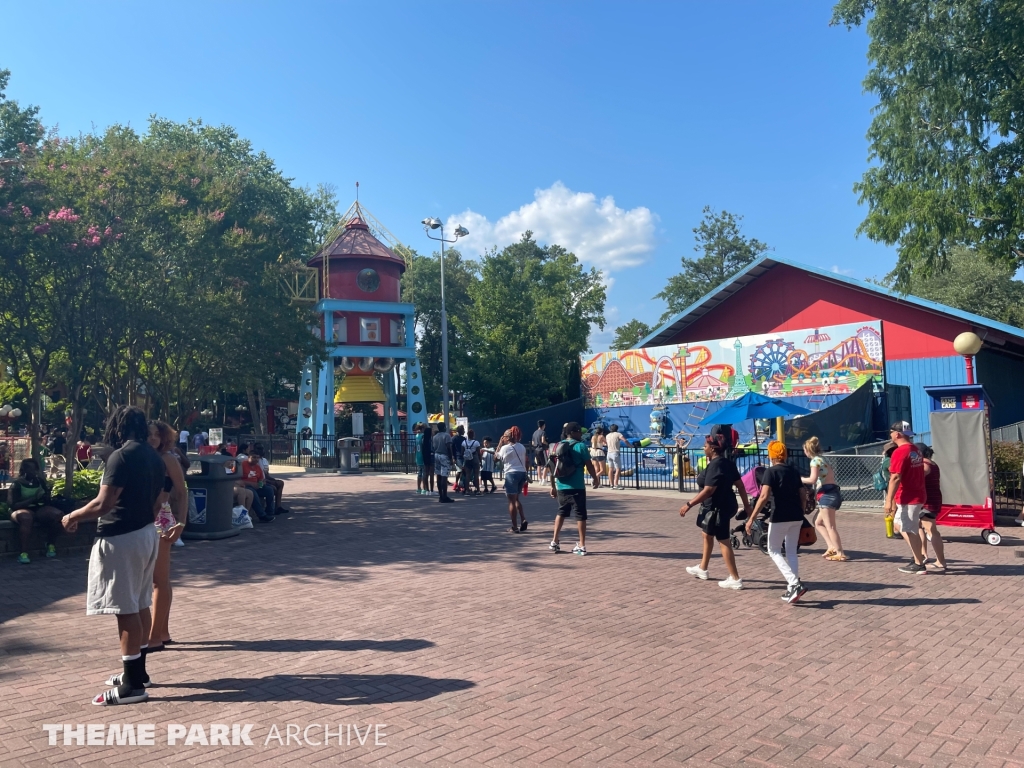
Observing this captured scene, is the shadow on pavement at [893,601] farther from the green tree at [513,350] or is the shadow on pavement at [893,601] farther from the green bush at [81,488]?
the green tree at [513,350]

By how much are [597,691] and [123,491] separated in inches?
134

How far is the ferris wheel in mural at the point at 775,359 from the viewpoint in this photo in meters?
25.5

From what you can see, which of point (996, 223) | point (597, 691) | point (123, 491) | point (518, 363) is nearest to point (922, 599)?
point (597, 691)

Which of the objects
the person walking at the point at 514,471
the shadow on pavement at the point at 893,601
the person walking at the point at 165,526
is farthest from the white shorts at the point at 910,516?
the person walking at the point at 165,526

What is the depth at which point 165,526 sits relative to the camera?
634 cm

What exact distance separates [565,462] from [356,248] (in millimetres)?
28577

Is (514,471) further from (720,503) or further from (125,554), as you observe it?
(125,554)

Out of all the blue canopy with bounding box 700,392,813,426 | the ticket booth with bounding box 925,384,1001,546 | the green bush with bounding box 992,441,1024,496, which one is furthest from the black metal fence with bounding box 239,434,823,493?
the ticket booth with bounding box 925,384,1001,546

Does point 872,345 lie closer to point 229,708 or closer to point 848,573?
point 848,573

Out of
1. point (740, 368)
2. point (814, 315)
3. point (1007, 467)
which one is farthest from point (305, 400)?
point (1007, 467)

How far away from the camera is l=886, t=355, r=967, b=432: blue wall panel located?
23766 mm

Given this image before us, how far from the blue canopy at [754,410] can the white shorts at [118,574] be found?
46.9 ft

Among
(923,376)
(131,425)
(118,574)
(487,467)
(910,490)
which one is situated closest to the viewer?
(118,574)

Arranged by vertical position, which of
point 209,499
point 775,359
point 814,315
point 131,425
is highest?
point 814,315
